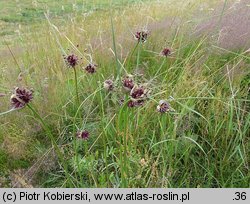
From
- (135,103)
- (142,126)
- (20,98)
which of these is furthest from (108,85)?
(142,126)

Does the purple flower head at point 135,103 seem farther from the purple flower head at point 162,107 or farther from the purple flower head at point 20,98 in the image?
the purple flower head at point 20,98

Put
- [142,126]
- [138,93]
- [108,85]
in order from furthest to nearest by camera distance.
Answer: [142,126]
[108,85]
[138,93]

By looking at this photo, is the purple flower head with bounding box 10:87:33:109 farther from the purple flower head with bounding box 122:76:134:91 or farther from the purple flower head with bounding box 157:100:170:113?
the purple flower head with bounding box 157:100:170:113

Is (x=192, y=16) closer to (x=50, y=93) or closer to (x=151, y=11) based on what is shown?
(x=151, y=11)

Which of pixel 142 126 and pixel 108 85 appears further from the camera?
pixel 142 126

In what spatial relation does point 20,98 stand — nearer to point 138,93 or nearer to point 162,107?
point 138,93

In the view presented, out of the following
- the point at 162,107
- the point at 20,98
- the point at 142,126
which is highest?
the point at 20,98

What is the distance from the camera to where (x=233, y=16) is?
9.68 feet

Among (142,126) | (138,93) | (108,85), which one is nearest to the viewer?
(138,93)

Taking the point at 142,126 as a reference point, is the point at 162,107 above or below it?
above

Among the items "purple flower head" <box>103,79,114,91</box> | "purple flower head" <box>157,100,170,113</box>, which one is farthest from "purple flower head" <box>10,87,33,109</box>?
"purple flower head" <box>157,100,170,113</box>

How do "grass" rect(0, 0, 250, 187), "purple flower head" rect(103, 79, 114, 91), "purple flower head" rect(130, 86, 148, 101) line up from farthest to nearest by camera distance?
"grass" rect(0, 0, 250, 187) → "purple flower head" rect(103, 79, 114, 91) → "purple flower head" rect(130, 86, 148, 101)

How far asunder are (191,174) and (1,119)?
49.0 inches

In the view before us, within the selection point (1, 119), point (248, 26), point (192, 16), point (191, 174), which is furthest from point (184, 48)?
point (1, 119)
